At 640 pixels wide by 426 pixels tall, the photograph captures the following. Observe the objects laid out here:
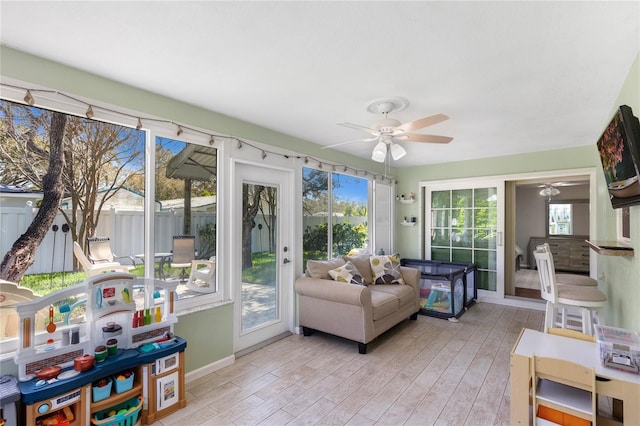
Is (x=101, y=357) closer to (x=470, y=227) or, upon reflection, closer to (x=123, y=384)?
(x=123, y=384)

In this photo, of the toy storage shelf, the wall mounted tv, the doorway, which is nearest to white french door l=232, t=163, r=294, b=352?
the toy storage shelf

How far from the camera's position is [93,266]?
2295mm

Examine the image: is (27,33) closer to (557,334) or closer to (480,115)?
(480,115)

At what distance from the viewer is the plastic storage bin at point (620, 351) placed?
155 cm

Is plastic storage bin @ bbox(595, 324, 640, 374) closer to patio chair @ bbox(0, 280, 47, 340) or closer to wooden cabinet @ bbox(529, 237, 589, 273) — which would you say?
patio chair @ bbox(0, 280, 47, 340)

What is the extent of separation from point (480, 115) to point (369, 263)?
231 cm

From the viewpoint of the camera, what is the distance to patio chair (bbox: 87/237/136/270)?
229cm

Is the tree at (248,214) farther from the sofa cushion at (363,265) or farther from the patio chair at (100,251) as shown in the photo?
the sofa cushion at (363,265)

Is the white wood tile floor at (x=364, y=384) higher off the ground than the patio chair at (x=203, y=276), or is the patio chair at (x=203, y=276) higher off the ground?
the patio chair at (x=203, y=276)

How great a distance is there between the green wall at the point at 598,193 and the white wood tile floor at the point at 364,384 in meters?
1.08

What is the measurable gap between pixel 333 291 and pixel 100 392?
207cm

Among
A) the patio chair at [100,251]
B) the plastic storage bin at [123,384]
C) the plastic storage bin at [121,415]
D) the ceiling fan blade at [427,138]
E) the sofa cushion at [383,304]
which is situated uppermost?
the ceiling fan blade at [427,138]

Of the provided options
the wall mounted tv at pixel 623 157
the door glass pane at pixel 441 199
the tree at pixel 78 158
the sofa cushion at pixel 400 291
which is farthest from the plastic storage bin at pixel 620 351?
the door glass pane at pixel 441 199

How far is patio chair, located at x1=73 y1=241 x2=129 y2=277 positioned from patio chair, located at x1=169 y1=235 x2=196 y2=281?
40 centimetres
